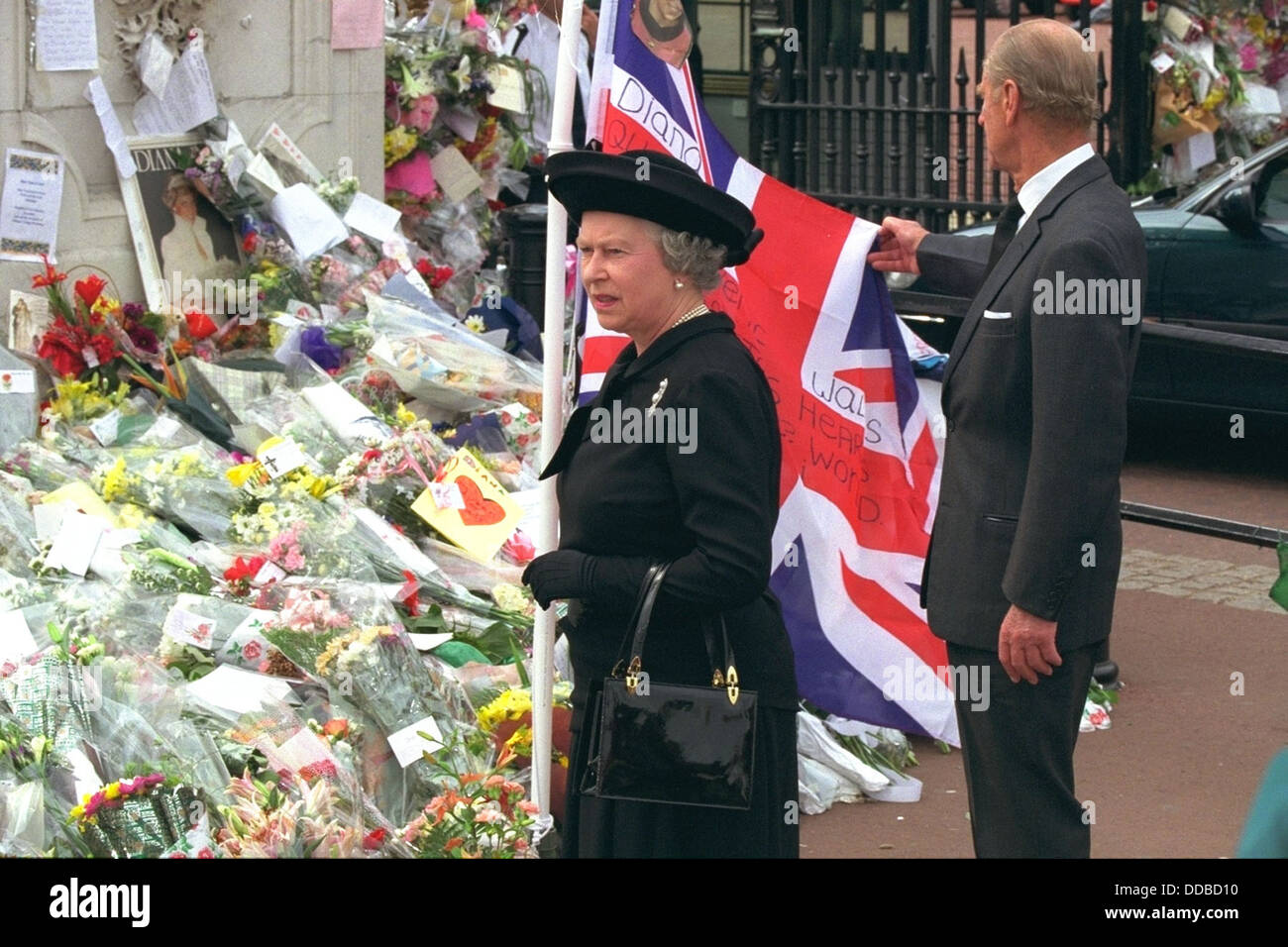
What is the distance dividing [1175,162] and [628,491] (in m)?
8.12

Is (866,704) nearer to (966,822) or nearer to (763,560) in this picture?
(966,822)

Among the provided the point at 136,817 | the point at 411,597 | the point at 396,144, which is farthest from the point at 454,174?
the point at 136,817

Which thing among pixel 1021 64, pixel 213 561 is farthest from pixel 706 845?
pixel 213 561

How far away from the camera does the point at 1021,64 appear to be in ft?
11.0

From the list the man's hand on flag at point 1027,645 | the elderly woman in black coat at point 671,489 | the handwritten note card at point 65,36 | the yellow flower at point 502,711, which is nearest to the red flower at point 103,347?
the handwritten note card at point 65,36

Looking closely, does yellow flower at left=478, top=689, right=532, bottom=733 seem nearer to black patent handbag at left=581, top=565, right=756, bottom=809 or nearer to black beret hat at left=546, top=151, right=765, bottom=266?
black patent handbag at left=581, top=565, right=756, bottom=809

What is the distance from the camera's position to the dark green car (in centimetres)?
853

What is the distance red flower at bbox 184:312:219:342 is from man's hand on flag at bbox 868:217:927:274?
3212 millimetres

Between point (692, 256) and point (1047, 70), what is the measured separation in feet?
2.34

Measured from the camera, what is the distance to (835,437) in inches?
180

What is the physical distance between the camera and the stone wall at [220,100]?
6.58 m

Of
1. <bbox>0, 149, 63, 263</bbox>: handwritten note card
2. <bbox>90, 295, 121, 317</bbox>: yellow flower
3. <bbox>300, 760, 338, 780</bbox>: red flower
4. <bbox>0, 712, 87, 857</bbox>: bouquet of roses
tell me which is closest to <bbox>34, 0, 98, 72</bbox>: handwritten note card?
<bbox>0, 149, 63, 263</bbox>: handwritten note card

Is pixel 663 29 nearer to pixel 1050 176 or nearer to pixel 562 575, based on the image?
pixel 1050 176
